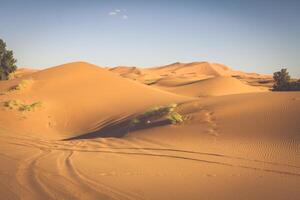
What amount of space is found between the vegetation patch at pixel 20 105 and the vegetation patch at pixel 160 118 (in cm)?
743

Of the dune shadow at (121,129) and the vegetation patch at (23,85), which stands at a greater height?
the vegetation patch at (23,85)

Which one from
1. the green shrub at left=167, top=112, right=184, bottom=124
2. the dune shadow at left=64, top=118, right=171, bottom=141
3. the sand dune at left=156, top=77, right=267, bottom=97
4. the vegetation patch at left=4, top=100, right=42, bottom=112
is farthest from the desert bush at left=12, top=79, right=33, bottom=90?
the sand dune at left=156, top=77, right=267, bottom=97

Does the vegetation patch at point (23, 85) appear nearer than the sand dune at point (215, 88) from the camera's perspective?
Yes

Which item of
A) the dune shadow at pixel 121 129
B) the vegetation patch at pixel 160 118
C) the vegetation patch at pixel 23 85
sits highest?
the vegetation patch at pixel 23 85

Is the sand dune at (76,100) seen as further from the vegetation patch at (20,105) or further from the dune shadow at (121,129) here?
the dune shadow at (121,129)

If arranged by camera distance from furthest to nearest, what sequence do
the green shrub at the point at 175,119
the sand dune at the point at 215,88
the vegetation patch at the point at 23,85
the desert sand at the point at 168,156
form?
1. the sand dune at the point at 215,88
2. the vegetation patch at the point at 23,85
3. the green shrub at the point at 175,119
4. the desert sand at the point at 168,156

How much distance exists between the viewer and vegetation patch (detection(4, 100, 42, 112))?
1805 cm

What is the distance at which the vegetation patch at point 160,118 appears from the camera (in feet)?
40.1

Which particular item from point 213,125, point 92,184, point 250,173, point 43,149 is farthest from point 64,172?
point 213,125

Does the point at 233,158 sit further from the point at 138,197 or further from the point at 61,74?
the point at 61,74

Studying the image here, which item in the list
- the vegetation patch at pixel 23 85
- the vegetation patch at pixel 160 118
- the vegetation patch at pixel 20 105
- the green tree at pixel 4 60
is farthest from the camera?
the green tree at pixel 4 60

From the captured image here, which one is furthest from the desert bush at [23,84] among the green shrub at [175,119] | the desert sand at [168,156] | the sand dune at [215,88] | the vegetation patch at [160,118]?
the sand dune at [215,88]

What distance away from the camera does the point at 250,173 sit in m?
6.46

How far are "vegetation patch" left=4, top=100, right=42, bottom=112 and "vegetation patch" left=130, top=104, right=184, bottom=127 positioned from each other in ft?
24.4
